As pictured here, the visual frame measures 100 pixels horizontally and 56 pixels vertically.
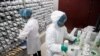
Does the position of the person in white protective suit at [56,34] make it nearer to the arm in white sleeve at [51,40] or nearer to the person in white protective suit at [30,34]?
the arm in white sleeve at [51,40]

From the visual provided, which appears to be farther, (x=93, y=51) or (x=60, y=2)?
(x=60, y=2)

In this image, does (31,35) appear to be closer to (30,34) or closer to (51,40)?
(30,34)

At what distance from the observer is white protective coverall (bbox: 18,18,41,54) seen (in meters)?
2.62

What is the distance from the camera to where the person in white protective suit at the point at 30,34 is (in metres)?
2.57

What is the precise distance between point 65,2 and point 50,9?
599 millimetres

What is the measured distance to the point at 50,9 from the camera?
3.87 metres

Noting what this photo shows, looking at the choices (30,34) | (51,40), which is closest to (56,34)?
(51,40)

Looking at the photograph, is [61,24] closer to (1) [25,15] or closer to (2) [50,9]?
(1) [25,15]

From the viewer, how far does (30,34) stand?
2779 millimetres

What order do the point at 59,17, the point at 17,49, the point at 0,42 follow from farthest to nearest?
1. the point at 17,49
2. the point at 0,42
3. the point at 59,17

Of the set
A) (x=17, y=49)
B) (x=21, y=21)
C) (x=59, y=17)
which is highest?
(x=59, y=17)

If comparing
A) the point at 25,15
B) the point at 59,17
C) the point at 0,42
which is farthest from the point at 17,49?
the point at 59,17

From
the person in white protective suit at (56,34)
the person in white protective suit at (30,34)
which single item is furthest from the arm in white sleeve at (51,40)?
the person in white protective suit at (30,34)

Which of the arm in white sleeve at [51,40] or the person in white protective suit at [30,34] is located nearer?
the arm in white sleeve at [51,40]
